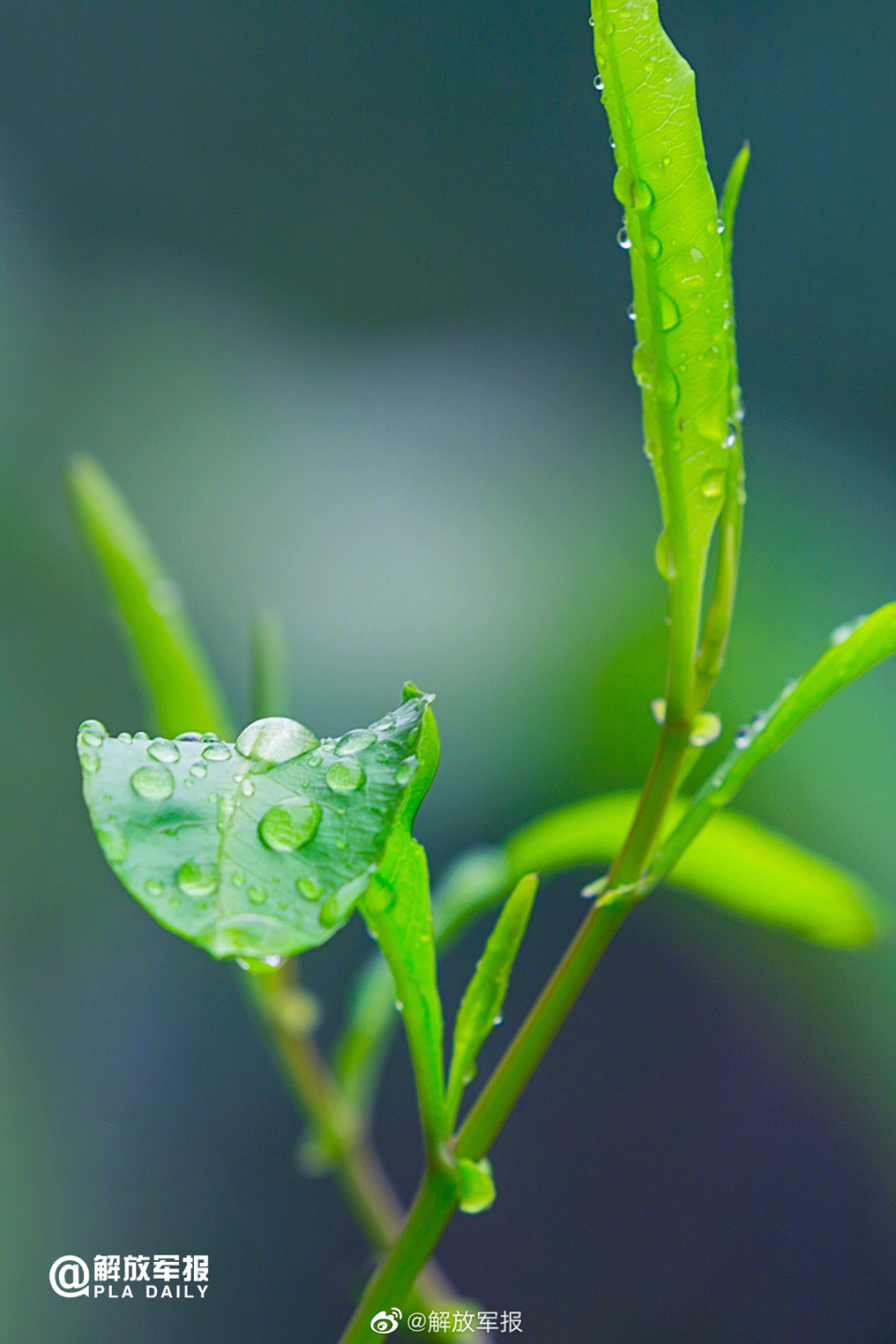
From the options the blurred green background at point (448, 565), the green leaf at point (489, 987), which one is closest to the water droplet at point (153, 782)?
the green leaf at point (489, 987)

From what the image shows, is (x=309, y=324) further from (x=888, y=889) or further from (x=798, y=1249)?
(x=798, y=1249)

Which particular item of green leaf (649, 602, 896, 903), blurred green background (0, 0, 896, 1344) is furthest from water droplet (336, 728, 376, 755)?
blurred green background (0, 0, 896, 1344)

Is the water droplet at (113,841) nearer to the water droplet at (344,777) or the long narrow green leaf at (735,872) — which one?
the water droplet at (344,777)

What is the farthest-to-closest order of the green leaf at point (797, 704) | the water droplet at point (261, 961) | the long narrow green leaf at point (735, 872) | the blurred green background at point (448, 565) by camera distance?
1. the blurred green background at point (448, 565)
2. the long narrow green leaf at point (735, 872)
3. the green leaf at point (797, 704)
4. the water droplet at point (261, 961)

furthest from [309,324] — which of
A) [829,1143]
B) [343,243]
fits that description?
[829,1143]

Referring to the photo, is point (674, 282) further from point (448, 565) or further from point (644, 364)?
point (448, 565)

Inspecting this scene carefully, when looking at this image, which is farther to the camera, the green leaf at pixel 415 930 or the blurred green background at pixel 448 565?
the blurred green background at pixel 448 565

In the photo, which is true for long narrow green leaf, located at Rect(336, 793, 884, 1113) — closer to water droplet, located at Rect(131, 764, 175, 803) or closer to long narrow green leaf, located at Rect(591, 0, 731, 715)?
long narrow green leaf, located at Rect(591, 0, 731, 715)
